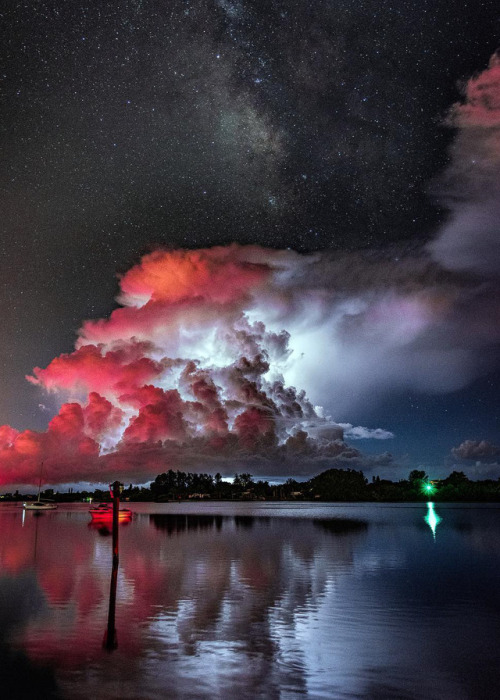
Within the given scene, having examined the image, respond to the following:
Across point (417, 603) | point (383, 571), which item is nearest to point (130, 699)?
point (417, 603)

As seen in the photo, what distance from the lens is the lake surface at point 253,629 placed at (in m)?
14.2

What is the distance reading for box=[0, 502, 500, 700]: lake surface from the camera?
1424 centimetres

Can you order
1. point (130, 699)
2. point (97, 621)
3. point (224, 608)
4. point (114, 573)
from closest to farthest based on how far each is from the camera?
1. point (130, 699)
2. point (97, 621)
3. point (224, 608)
4. point (114, 573)

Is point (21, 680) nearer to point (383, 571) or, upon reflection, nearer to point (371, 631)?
point (371, 631)

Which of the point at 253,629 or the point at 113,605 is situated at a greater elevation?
the point at 253,629

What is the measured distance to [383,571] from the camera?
121 ft

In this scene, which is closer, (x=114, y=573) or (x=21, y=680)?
(x=21, y=680)

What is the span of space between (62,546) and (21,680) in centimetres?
4614

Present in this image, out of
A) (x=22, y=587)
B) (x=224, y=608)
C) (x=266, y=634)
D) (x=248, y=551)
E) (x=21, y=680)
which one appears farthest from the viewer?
(x=248, y=551)

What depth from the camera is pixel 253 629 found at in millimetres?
19984

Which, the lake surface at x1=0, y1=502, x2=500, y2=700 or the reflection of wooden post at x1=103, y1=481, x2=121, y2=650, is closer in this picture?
the lake surface at x1=0, y1=502, x2=500, y2=700

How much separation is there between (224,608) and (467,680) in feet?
38.1

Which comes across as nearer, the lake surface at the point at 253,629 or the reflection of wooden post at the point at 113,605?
the lake surface at the point at 253,629

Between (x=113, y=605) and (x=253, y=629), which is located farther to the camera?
(x=113, y=605)
